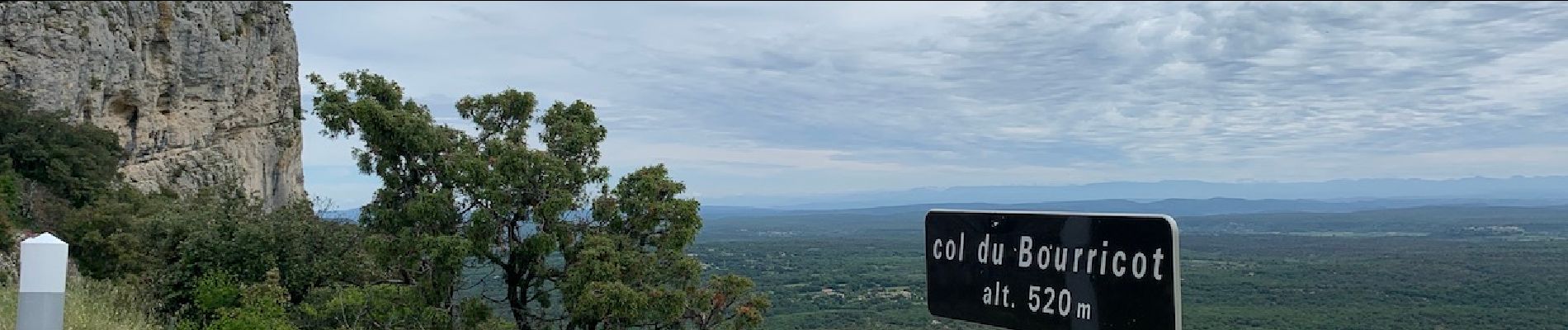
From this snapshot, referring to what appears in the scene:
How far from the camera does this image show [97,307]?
831 cm

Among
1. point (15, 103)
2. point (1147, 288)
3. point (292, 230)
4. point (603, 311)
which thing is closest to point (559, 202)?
point (603, 311)

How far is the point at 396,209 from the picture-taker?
1277cm

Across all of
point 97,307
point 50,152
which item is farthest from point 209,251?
point 50,152

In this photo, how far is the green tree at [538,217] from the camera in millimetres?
11648

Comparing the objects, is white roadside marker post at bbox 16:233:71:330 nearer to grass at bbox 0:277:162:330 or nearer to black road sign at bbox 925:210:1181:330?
black road sign at bbox 925:210:1181:330

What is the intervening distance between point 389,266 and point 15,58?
1137 centimetres

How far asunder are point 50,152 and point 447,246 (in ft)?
35.2

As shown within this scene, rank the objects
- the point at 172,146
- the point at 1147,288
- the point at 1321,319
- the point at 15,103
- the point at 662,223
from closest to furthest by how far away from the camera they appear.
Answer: the point at 1147,288 → the point at 662,223 → the point at 15,103 → the point at 1321,319 → the point at 172,146

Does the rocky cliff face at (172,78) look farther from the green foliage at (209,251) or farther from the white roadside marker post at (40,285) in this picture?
the white roadside marker post at (40,285)

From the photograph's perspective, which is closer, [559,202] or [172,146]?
[559,202]

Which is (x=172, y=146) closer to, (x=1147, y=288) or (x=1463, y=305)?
(x=1147, y=288)

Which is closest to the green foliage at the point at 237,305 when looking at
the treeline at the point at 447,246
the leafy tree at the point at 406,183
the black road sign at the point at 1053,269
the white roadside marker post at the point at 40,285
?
the treeline at the point at 447,246

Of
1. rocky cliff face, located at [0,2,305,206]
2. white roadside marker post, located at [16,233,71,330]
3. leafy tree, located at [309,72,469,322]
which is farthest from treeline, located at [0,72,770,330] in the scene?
white roadside marker post, located at [16,233,71,330]

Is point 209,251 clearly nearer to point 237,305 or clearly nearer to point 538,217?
point 237,305
